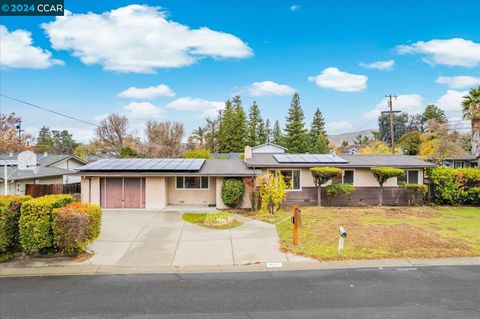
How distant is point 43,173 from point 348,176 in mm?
23856

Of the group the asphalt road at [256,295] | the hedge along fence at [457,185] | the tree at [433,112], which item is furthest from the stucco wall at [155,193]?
the tree at [433,112]

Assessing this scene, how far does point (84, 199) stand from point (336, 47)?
19899 mm

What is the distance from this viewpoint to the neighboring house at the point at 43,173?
21.4 m

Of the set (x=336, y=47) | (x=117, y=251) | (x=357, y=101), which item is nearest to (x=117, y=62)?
(x=336, y=47)

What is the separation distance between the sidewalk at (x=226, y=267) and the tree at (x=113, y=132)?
135ft

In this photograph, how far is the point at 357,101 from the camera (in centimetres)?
3353

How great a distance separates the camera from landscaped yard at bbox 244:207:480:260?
368 inches

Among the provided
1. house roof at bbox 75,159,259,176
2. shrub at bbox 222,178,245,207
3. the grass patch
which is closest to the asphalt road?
the grass patch

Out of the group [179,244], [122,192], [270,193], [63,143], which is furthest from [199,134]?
[179,244]

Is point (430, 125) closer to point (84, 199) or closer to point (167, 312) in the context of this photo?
point (84, 199)

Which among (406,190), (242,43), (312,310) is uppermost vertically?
(242,43)

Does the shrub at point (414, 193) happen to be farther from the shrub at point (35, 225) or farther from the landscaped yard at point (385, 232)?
the shrub at point (35, 225)

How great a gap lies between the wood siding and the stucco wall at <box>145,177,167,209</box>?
7658mm

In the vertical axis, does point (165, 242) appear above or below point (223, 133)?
below
